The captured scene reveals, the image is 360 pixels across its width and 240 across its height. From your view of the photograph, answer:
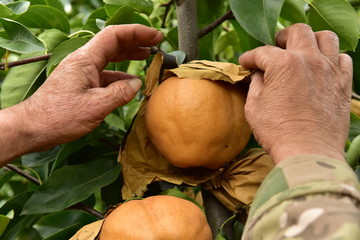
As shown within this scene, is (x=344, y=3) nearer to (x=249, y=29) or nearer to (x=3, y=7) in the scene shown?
(x=249, y=29)

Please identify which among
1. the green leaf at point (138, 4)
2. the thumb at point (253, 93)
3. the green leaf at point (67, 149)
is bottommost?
the green leaf at point (67, 149)

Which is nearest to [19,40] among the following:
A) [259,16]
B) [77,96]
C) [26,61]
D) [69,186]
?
[26,61]

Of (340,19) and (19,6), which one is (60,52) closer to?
(19,6)

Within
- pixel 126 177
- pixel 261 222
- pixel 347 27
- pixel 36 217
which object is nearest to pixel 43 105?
pixel 126 177

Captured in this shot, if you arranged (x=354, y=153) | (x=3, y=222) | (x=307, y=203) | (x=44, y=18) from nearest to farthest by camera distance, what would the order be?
(x=307, y=203)
(x=354, y=153)
(x=3, y=222)
(x=44, y=18)

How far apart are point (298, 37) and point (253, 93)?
0.12m

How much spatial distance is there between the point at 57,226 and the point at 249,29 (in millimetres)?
628

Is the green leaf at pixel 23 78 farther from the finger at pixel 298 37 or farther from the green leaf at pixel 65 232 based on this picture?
the finger at pixel 298 37

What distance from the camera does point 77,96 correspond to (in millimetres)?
947

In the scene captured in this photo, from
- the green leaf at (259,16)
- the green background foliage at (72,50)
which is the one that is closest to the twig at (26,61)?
the green background foliage at (72,50)

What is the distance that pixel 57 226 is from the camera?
1244 millimetres

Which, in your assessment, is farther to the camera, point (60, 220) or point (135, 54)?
point (60, 220)

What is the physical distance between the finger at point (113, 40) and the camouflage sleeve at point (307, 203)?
37 cm

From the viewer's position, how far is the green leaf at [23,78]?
1074 millimetres
